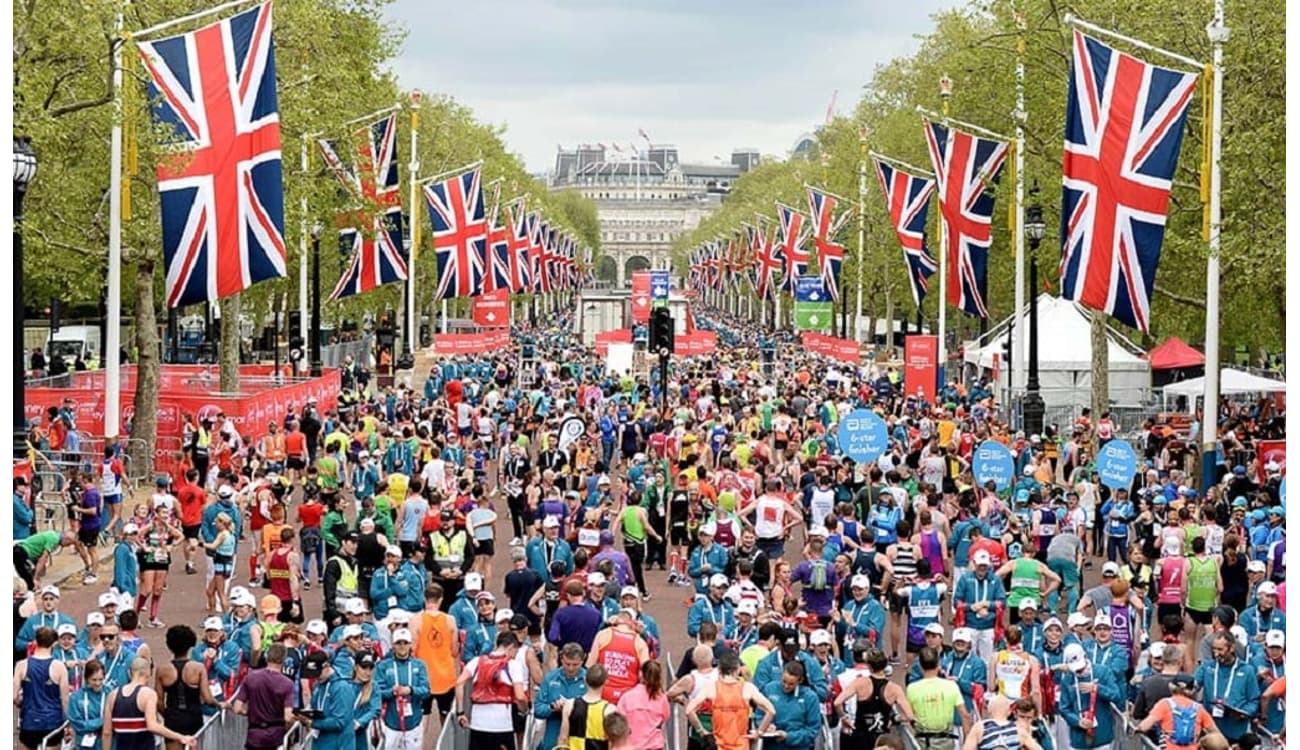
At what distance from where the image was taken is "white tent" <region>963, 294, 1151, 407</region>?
1768 inches

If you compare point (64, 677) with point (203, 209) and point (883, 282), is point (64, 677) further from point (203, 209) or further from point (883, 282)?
point (883, 282)

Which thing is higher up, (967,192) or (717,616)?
(967,192)

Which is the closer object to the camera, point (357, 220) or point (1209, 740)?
point (1209, 740)

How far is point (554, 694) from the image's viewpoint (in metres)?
12.4

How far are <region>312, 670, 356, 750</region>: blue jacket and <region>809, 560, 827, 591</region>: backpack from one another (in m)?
5.05

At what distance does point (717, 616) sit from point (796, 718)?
2.74 metres

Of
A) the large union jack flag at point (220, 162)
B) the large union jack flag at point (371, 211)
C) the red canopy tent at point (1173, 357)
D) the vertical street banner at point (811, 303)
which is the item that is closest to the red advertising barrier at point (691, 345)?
the vertical street banner at point (811, 303)

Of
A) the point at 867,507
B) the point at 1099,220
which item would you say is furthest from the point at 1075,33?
the point at 867,507

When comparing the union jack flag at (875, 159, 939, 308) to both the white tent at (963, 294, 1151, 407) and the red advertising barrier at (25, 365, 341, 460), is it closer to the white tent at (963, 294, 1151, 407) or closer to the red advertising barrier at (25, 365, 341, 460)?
the white tent at (963, 294, 1151, 407)

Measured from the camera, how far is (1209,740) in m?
10.5

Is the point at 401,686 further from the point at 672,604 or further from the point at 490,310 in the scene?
the point at 490,310

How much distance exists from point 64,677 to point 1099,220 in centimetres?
1501

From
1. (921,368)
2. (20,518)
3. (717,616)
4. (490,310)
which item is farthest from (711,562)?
(490,310)

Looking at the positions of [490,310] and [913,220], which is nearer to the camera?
[913,220]
